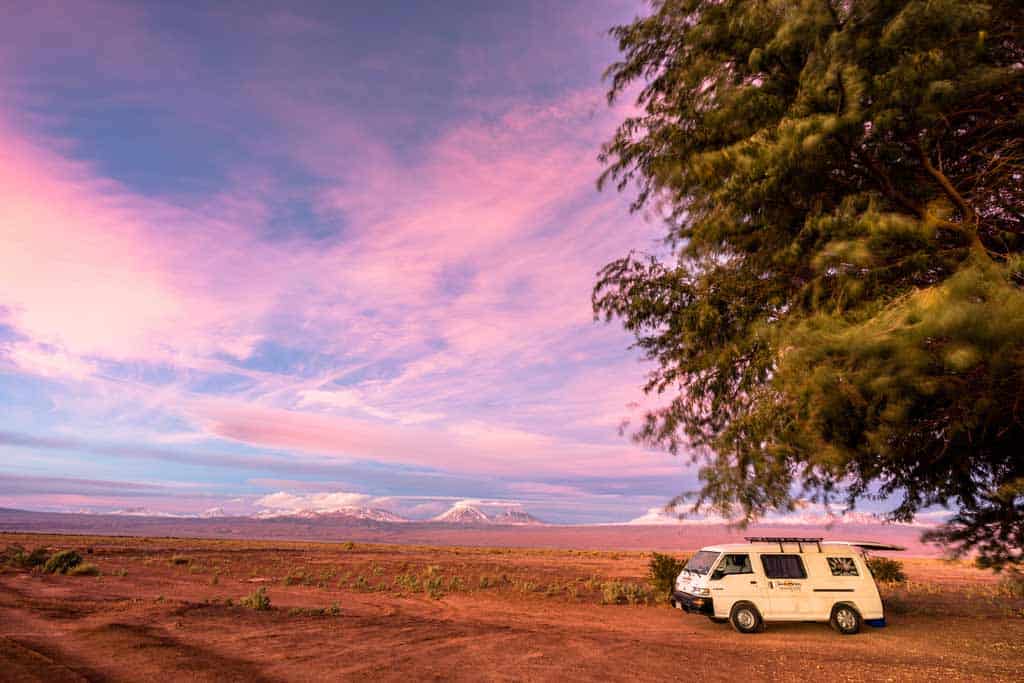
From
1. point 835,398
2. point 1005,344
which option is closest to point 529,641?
point 835,398

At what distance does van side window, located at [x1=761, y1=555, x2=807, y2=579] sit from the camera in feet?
49.7

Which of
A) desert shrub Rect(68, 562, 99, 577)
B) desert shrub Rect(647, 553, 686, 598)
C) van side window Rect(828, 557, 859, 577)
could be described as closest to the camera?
van side window Rect(828, 557, 859, 577)

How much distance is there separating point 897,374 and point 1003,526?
23.6 ft

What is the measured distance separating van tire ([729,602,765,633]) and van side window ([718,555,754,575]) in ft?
2.57

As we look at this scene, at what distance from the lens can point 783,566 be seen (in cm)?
1523

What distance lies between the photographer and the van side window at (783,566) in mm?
15156

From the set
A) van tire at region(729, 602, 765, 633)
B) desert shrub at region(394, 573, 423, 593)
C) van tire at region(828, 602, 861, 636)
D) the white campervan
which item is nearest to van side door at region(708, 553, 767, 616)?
the white campervan

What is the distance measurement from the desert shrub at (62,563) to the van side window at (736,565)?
1189 inches

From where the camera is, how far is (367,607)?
19.3m

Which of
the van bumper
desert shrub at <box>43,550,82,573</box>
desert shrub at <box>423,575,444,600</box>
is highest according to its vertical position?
the van bumper

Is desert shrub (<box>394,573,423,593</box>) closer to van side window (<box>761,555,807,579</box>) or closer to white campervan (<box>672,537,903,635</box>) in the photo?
white campervan (<box>672,537,903,635</box>)

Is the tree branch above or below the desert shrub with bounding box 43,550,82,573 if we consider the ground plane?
above

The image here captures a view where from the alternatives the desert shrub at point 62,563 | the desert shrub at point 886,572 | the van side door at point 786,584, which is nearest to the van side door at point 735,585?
the van side door at point 786,584

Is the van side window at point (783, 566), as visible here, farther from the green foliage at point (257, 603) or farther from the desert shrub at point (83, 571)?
the desert shrub at point (83, 571)
